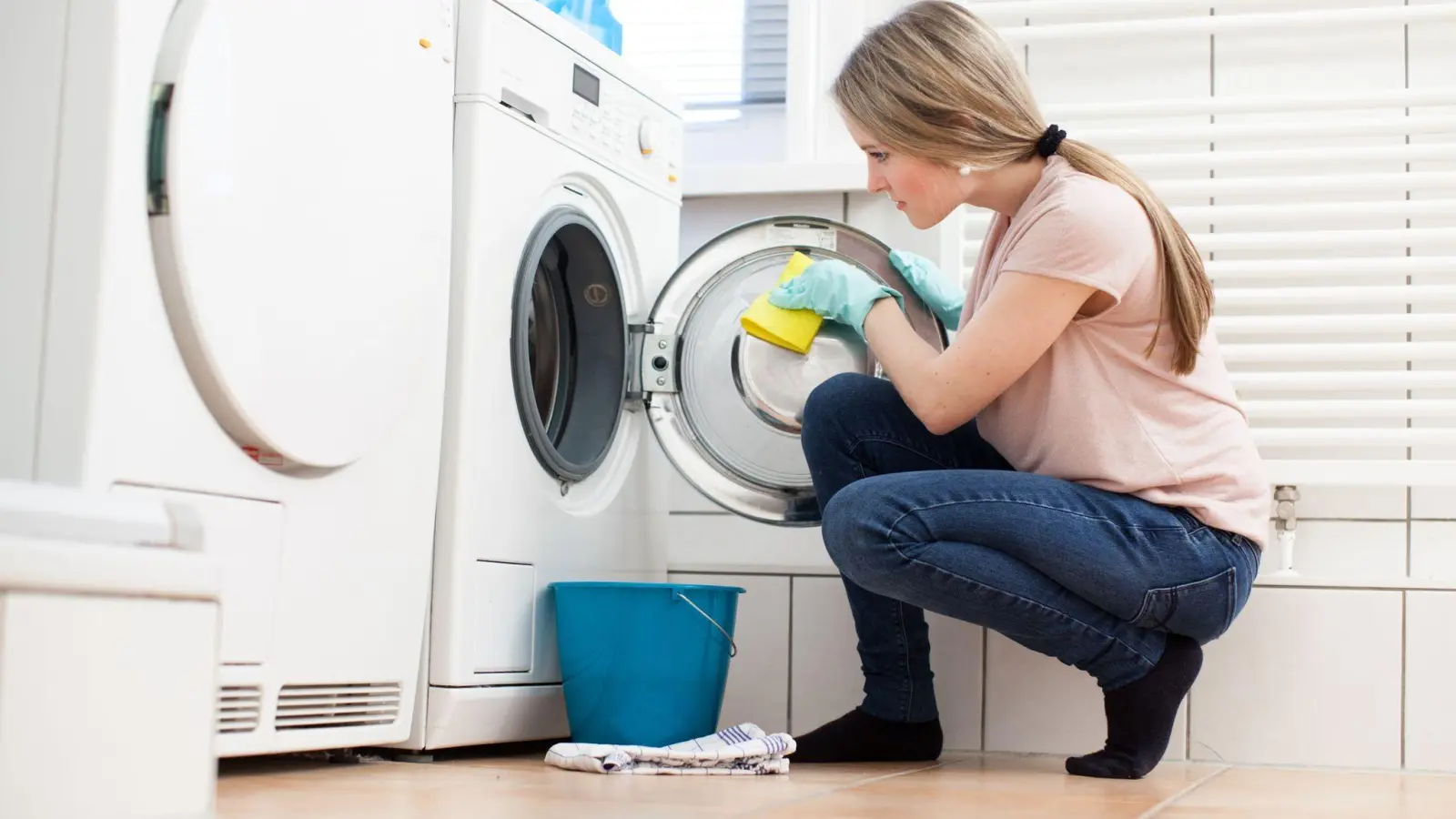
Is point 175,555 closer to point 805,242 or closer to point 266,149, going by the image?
point 266,149

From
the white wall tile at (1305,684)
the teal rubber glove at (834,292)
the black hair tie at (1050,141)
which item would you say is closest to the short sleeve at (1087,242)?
the black hair tie at (1050,141)

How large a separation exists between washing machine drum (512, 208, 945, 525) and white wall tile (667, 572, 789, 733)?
282 mm

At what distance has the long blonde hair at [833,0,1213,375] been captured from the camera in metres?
1.69

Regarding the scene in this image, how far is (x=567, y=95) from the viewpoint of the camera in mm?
1939

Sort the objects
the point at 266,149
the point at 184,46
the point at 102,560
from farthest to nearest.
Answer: the point at 266,149 < the point at 184,46 < the point at 102,560

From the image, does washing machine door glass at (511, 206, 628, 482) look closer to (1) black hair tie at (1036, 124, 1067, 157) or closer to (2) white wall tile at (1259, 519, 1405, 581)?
(1) black hair tie at (1036, 124, 1067, 157)

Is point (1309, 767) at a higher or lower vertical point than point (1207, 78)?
lower

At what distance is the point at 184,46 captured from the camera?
1.27 meters

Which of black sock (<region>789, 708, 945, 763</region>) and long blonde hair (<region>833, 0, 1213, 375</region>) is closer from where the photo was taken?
long blonde hair (<region>833, 0, 1213, 375</region>)

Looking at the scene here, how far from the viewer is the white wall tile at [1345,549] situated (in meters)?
2.15

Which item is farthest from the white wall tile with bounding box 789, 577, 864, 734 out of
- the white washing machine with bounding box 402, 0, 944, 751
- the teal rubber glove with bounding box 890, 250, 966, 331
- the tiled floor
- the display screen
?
the display screen

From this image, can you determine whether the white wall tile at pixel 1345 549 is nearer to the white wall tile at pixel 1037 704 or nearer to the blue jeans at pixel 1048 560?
the white wall tile at pixel 1037 704

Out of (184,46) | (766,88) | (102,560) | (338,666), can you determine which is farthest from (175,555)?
(766,88)

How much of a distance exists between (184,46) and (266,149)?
132 mm
